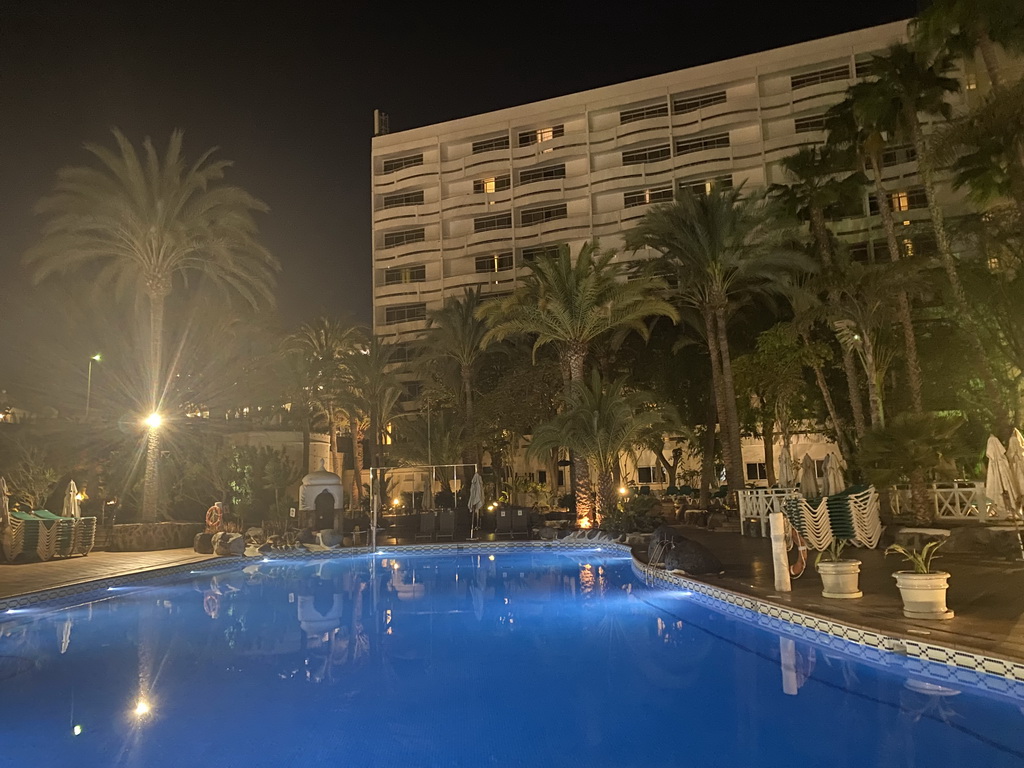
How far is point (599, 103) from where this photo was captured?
161 feet

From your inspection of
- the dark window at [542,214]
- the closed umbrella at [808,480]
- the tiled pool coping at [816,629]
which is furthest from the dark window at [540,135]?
the tiled pool coping at [816,629]

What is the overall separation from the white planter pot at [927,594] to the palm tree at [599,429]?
1514cm

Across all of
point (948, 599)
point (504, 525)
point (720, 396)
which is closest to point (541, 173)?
point (720, 396)

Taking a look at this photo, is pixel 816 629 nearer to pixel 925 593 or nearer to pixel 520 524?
pixel 925 593

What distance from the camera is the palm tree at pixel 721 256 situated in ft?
74.5

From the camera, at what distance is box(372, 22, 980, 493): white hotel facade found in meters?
43.9

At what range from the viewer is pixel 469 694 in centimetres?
647

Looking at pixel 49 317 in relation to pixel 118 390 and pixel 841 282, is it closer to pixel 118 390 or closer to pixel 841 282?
pixel 118 390

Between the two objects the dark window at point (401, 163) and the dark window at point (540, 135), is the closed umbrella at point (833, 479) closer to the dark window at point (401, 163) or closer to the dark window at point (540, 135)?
the dark window at point (540, 135)

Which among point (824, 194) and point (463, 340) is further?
point (463, 340)

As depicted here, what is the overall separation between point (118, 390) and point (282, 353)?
23.7ft

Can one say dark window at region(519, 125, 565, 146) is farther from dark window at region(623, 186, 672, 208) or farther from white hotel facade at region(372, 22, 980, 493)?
dark window at region(623, 186, 672, 208)

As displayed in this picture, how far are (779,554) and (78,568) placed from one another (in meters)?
14.2

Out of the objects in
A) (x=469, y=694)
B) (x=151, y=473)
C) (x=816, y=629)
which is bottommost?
(x=469, y=694)
